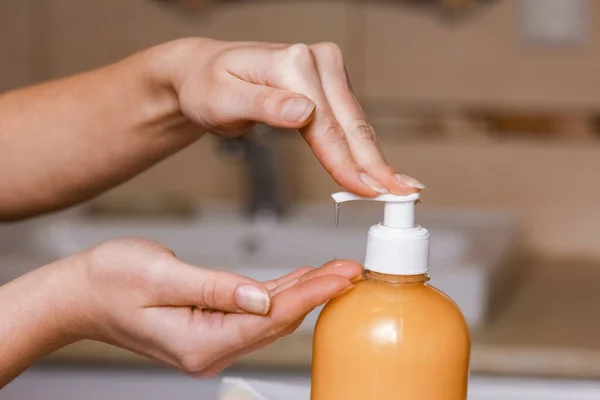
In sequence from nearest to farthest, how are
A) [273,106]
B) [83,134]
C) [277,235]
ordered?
[273,106]
[83,134]
[277,235]

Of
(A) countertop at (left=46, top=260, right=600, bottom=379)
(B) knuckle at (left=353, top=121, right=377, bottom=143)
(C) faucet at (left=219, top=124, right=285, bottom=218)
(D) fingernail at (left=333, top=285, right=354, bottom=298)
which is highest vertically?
(B) knuckle at (left=353, top=121, right=377, bottom=143)

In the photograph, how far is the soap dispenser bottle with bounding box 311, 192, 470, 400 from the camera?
52 centimetres

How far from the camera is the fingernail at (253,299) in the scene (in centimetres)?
56

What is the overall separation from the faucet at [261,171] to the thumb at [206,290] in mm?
892

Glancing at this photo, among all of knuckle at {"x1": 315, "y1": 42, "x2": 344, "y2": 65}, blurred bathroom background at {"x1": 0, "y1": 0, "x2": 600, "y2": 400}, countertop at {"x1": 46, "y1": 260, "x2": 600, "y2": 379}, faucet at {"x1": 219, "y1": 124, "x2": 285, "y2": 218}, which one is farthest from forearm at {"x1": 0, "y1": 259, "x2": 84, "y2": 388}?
faucet at {"x1": 219, "y1": 124, "x2": 285, "y2": 218}

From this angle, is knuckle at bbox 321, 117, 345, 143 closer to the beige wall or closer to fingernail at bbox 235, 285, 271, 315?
fingernail at bbox 235, 285, 271, 315

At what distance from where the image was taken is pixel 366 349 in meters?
0.53

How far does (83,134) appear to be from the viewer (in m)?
0.83

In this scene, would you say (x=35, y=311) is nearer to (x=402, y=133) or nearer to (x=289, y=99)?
(x=289, y=99)

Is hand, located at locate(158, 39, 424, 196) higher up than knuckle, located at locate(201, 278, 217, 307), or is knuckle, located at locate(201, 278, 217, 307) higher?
hand, located at locate(158, 39, 424, 196)

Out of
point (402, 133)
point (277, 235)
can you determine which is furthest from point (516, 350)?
point (402, 133)

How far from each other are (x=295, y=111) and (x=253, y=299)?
13cm

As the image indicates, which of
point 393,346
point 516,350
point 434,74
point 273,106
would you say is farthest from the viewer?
point 434,74

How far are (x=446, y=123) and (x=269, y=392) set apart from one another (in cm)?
102
